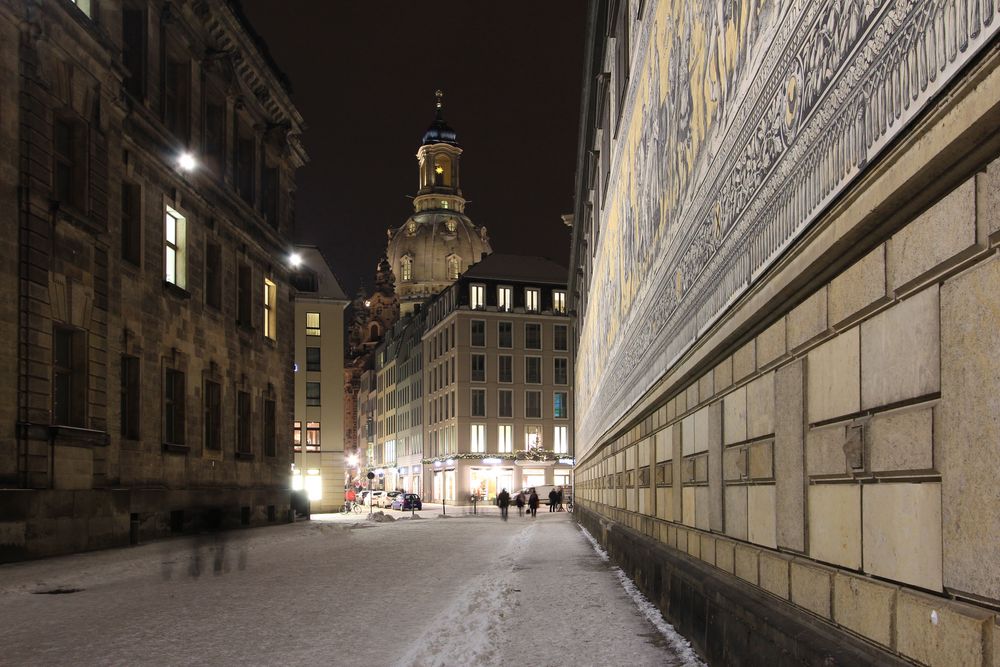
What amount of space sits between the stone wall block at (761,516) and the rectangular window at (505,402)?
80813mm

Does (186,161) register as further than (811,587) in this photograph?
Yes

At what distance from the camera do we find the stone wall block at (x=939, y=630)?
343 cm

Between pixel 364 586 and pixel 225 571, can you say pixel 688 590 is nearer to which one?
pixel 364 586

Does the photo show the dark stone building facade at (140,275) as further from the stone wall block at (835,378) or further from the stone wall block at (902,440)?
the stone wall block at (902,440)

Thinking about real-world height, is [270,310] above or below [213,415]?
above

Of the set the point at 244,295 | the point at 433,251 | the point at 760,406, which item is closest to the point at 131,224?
the point at 244,295

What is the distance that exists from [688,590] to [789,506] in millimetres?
3428

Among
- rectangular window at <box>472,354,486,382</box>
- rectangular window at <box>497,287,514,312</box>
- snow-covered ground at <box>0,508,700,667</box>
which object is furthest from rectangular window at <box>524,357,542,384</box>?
snow-covered ground at <box>0,508,700,667</box>

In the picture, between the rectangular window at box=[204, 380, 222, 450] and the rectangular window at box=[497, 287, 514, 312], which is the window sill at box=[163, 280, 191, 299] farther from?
the rectangular window at box=[497, 287, 514, 312]

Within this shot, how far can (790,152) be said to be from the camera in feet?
18.1

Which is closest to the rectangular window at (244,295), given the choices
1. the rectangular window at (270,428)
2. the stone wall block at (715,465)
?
the rectangular window at (270,428)

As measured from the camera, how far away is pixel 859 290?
4.67 metres

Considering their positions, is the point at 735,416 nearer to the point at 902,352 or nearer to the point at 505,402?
the point at 902,352

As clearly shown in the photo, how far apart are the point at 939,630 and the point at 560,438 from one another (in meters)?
85.1
